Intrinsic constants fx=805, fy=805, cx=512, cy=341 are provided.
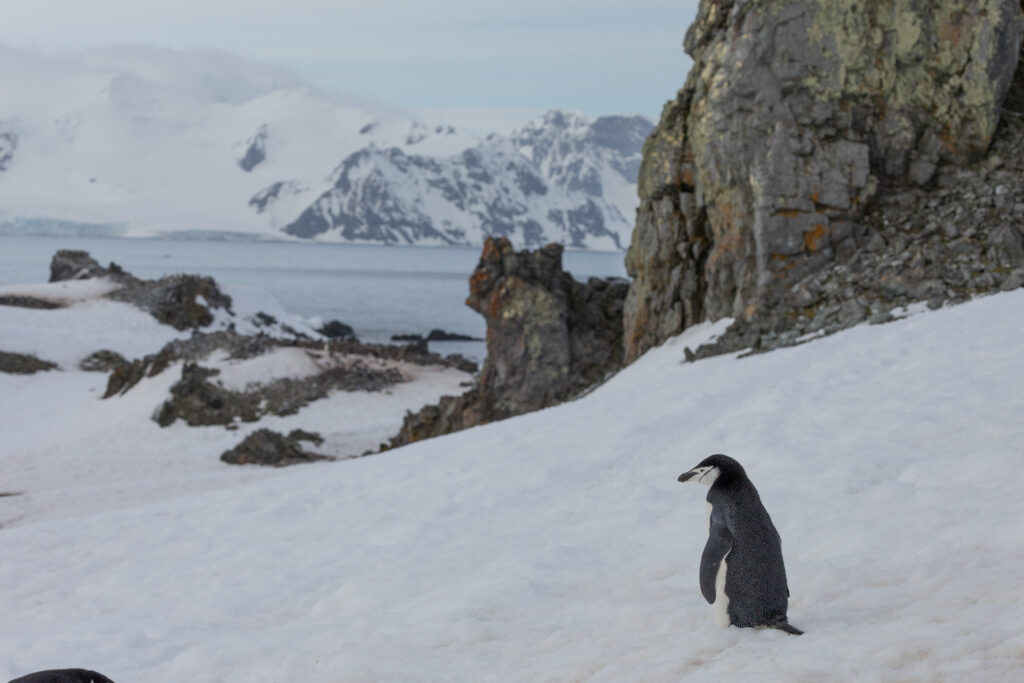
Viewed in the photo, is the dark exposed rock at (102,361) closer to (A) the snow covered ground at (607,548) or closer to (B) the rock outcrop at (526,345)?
(B) the rock outcrop at (526,345)

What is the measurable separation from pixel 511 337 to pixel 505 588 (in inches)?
695

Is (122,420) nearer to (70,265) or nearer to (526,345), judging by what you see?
(526,345)

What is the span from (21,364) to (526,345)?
942 inches

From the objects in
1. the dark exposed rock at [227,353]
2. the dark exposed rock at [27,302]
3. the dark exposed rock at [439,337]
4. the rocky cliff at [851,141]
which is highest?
the rocky cliff at [851,141]

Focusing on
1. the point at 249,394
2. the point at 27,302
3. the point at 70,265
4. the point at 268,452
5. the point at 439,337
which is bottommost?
the point at 439,337

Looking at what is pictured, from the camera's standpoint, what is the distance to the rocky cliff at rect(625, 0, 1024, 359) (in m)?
17.4

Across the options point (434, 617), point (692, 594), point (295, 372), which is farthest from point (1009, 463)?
point (295, 372)

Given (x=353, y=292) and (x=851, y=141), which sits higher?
(x=851, y=141)

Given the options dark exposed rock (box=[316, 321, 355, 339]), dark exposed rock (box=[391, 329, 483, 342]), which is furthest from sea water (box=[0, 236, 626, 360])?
dark exposed rock (box=[391, 329, 483, 342])

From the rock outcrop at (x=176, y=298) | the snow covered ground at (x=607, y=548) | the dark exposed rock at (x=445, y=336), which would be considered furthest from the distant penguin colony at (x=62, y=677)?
the dark exposed rock at (x=445, y=336)

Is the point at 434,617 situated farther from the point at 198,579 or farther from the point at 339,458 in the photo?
the point at 339,458

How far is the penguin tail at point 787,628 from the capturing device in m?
5.07

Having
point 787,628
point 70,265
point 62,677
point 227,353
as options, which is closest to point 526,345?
point 227,353

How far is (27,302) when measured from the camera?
43.5 meters
